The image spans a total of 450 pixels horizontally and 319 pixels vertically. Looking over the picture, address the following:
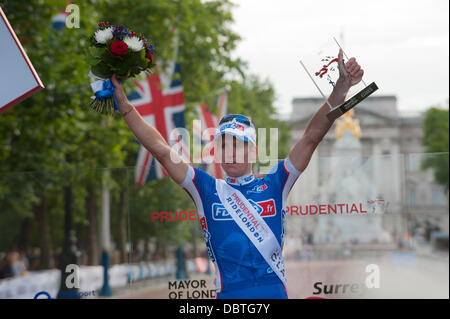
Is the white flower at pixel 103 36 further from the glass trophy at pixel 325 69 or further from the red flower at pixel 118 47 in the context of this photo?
the glass trophy at pixel 325 69

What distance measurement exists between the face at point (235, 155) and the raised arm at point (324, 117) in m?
0.23

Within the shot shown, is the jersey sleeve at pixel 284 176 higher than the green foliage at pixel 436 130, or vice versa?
the green foliage at pixel 436 130

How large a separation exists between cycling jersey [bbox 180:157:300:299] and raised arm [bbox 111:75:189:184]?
77mm

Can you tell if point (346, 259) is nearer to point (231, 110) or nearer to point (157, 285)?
point (157, 285)

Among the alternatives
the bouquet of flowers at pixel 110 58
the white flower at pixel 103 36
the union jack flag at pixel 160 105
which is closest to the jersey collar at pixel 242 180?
the bouquet of flowers at pixel 110 58

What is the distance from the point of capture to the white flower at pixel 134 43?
10.8 feet

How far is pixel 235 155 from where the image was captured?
3312 mm

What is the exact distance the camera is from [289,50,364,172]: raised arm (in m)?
3.17

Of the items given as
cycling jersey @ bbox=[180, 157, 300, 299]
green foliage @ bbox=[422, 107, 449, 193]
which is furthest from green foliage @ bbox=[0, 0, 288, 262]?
green foliage @ bbox=[422, 107, 449, 193]

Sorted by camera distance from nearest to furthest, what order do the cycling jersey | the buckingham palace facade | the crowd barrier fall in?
the cycling jersey
the buckingham palace facade
the crowd barrier

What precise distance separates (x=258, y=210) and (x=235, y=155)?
12.2 inches

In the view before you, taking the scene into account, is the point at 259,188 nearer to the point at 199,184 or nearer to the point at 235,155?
the point at 235,155

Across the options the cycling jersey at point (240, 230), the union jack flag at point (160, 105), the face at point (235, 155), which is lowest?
the cycling jersey at point (240, 230)

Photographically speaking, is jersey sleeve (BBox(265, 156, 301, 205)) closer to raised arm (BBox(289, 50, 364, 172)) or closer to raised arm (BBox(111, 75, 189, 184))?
raised arm (BBox(289, 50, 364, 172))
